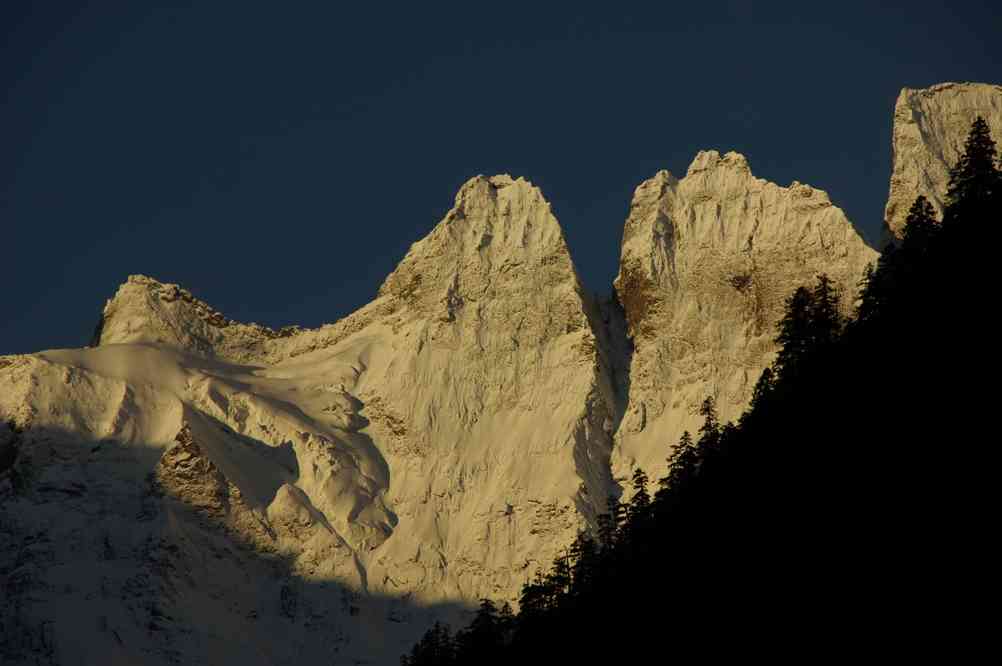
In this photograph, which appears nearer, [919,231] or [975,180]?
[975,180]

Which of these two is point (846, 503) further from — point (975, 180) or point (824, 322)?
point (824, 322)

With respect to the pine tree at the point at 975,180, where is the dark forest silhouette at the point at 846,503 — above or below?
below

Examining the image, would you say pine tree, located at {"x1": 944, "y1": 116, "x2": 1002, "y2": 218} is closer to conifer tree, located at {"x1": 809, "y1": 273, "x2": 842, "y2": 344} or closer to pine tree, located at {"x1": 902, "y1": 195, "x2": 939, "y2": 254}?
pine tree, located at {"x1": 902, "y1": 195, "x2": 939, "y2": 254}

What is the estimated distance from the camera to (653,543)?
130 meters

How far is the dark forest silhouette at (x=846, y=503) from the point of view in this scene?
3430 inches

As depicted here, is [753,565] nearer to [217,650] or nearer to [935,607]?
[935,607]

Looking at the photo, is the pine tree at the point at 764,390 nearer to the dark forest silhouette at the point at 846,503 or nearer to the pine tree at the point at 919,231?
the dark forest silhouette at the point at 846,503

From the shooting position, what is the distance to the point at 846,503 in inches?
3802

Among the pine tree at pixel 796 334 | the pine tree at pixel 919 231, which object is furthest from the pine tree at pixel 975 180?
the pine tree at pixel 796 334

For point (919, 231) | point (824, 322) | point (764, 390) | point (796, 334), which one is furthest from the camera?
point (796, 334)

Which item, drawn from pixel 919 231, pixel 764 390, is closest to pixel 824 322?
pixel 764 390

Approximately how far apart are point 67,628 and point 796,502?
10026cm

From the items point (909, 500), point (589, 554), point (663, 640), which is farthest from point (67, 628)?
point (909, 500)

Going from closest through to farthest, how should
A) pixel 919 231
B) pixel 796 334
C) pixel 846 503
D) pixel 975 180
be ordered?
pixel 846 503, pixel 975 180, pixel 919 231, pixel 796 334
